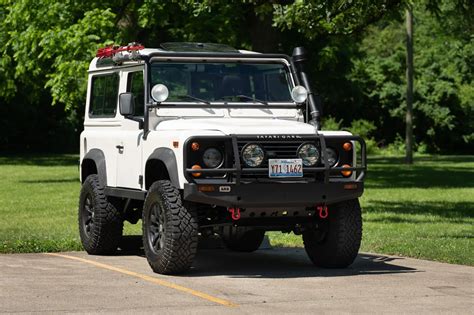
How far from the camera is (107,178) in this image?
14.5 meters

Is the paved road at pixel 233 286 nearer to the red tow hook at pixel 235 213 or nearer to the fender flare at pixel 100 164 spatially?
the red tow hook at pixel 235 213

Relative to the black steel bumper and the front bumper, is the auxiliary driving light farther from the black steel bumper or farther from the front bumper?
the front bumper

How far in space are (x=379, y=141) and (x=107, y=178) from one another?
5615 cm

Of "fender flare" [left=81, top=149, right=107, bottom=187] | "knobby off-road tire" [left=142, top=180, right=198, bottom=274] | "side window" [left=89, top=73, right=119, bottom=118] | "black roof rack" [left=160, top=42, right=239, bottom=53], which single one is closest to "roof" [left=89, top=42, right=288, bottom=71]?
"black roof rack" [left=160, top=42, right=239, bottom=53]

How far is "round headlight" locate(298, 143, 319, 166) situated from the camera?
1259 cm

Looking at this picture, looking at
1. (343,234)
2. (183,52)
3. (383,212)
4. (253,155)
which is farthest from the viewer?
(383,212)

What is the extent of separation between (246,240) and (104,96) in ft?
7.91

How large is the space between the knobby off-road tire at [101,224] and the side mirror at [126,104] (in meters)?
1.36

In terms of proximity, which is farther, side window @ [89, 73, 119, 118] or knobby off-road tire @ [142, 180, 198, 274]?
side window @ [89, 73, 119, 118]

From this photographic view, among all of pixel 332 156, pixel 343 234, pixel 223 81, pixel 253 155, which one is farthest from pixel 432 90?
pixel 253 155

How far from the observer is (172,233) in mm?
12242

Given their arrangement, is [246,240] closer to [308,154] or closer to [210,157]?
[308,154]

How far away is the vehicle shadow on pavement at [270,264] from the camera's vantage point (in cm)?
1284

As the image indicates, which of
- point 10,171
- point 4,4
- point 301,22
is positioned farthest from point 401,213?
point 10,171
